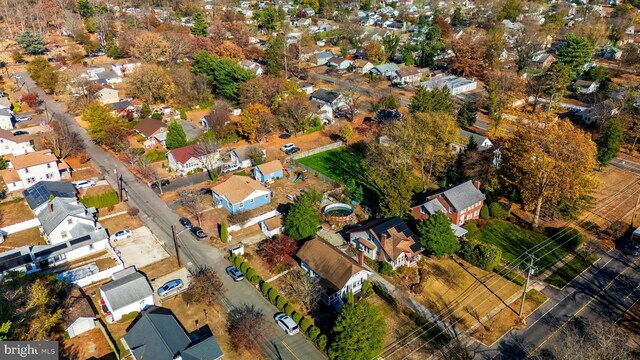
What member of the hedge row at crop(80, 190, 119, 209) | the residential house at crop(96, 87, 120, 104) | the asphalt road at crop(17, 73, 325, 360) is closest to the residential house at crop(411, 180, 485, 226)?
the asphalt road at crop(17, 73, 325, 360)

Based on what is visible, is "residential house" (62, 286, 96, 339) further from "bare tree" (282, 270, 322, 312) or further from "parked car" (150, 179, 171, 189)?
"parked car" (150, 179, 171, 189)

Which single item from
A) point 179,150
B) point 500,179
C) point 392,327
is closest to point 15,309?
point 392,327

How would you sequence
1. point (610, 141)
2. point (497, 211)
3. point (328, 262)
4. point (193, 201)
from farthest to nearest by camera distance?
point (610, 141) < point (497, 211) < point (193, 201) < point (328, 262)

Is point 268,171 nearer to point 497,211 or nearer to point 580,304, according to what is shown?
point 497,211

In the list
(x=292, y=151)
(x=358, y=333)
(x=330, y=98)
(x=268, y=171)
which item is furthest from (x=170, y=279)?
(x=330, y=98)

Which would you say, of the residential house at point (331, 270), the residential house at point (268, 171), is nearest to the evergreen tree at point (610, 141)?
the residential house at point (331, 270)
